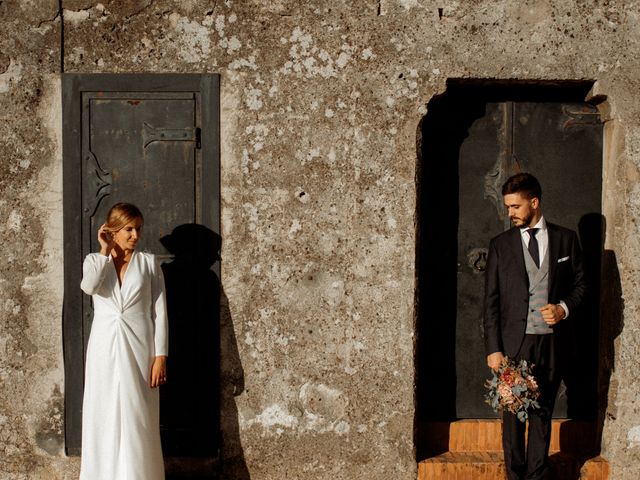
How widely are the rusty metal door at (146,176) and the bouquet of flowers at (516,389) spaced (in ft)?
5.78

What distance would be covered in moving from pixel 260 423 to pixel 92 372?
3.68ft

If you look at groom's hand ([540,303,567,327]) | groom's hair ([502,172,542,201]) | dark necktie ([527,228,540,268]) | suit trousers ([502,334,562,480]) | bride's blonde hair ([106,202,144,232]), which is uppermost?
groom's hair ([502,172,542,201])

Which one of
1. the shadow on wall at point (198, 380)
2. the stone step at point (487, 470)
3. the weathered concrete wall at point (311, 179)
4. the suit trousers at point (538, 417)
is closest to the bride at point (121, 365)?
the shadow on wall at point (198, 380)

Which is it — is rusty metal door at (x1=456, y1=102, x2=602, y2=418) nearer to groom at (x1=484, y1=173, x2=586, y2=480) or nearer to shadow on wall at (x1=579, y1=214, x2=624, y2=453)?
shadow on wall at (x1=579, y1=214, x2=624, y2=453)

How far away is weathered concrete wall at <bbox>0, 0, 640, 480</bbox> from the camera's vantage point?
439 centimetres

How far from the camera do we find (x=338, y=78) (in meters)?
4.39

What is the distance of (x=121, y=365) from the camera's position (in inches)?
156

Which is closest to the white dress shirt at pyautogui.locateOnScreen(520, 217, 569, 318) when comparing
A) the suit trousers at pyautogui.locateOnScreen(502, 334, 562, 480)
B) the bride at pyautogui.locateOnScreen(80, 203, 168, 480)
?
the suit trousers at pyautogui.locateOnScreen(502, 334, 562, 480)

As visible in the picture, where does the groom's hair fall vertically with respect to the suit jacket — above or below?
above

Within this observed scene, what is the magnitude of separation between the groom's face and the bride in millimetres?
2132

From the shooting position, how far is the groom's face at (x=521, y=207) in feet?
13.3

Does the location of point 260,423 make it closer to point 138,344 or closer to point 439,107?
point 138,344

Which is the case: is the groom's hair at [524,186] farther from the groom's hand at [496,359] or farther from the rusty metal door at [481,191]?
the groom's hand at [496,359]

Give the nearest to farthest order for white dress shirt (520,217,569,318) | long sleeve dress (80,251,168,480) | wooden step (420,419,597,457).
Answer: long sleeve dress (80,251,168,480)
white dress shirt (520,217,569,318)
wooden step (420,419,597,457)
